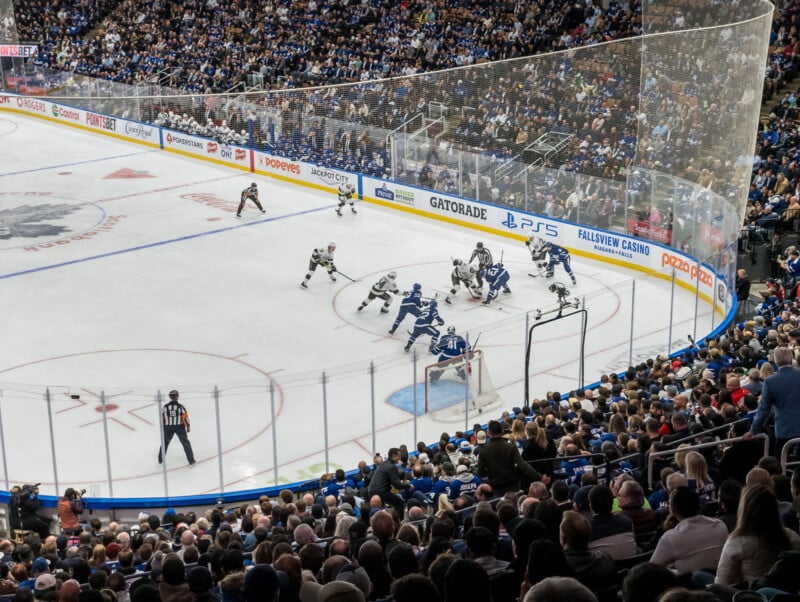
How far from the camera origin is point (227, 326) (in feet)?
65.7

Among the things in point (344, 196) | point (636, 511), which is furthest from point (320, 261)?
point (636, 511)

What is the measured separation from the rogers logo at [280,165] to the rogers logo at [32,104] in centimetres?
1346

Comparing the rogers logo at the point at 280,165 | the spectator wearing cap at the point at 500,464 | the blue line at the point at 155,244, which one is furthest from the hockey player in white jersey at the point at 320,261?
the spectator wearing cap at the point at 500,464

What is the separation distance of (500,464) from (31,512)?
6.82 meters

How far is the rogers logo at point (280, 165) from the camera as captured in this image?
3203cm

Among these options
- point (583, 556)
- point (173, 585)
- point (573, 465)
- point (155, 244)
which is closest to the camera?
point (583, 556)

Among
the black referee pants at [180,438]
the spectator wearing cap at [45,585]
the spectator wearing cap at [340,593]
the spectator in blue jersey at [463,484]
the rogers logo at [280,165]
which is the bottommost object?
the black referee pants at [180,438]

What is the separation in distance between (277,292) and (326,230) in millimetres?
5285

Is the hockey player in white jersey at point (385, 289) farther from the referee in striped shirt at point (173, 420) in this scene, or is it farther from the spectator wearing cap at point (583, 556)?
the spectator wearing cap at point (583, 556)

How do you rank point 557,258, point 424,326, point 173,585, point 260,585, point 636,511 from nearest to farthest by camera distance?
1. point 260,585
2. point 173,585
3. point 636,511
4. point 424,326
5. point 557,258

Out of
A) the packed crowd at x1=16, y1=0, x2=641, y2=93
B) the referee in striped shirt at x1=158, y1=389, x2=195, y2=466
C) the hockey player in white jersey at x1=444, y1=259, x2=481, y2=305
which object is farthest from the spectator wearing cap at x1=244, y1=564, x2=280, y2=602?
the packed crowd at x1=16, y1=0, x2=641, y2=93

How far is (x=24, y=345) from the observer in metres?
19.1

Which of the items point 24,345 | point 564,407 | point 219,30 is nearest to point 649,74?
point 564,407

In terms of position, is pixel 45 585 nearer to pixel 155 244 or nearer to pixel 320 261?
pixel 320 261
